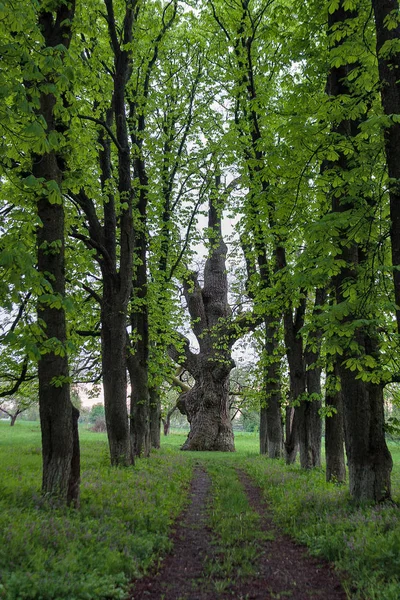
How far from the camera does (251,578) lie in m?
5.28

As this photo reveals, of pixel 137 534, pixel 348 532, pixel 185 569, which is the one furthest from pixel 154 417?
pixel 185 569

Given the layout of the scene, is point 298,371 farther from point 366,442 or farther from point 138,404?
point 366,442

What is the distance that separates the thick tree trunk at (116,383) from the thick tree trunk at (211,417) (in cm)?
1487

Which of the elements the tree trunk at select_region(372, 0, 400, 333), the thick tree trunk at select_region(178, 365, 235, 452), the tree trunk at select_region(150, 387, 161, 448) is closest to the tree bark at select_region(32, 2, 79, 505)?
the tree trunk at select_region(372, 0, 400, 333)

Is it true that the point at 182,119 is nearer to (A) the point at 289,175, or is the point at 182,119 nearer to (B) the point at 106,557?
(A) the point at 289,175

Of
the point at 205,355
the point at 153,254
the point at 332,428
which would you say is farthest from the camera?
the point at 205,355

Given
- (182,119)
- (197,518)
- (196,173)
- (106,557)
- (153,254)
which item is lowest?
(197,518)

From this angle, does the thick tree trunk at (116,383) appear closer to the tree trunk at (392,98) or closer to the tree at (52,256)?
the tree at (52,256)

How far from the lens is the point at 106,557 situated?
5.02 meters

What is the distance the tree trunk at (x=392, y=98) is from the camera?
17.7ft

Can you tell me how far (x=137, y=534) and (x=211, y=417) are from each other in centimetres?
2096

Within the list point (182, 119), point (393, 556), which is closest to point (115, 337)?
point (393, 556)

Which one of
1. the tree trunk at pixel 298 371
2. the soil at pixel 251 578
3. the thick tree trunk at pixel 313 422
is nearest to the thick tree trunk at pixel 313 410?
the thick tree trunk at pixel 313 422

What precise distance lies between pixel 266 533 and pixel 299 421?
24.5 feet
